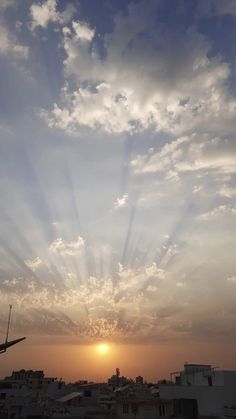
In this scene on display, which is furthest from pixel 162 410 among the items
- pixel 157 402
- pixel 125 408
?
pixel 125 408

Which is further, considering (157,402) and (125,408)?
(125,408)

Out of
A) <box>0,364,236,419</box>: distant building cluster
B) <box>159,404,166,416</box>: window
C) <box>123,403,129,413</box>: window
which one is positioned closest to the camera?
<box>0,364,236,419</box>: distant building cluster

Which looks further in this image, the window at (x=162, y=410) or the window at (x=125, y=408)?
the window at (x=125, y=408)

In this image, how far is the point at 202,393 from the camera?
5269 centimetres

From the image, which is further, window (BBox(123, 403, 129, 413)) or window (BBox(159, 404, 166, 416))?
window (BBox(123, 403, 129, 413))

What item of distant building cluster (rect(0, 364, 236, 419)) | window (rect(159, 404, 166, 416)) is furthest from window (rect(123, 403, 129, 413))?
window (rect(159, 404, 166, 416))

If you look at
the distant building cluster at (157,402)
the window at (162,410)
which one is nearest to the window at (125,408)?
the distant building cluster at (157,402)

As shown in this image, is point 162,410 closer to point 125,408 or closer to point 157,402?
point 157,402

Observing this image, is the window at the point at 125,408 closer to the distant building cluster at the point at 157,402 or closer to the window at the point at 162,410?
the distant building cluster at the point at 157,402

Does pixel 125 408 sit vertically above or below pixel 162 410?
above

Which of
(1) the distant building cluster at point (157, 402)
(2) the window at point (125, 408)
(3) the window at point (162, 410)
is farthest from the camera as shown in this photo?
(2) the window at point (125, 408)

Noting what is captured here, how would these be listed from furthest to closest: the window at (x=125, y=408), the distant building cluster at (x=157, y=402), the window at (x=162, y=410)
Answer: the window at (x=125, y=408) → the window at (x=162, y=410) → the distant building cluster at (x=157, y=402)

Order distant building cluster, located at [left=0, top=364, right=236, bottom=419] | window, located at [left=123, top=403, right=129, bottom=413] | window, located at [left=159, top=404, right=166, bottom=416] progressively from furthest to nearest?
window, located at [left=123, top=403, right=129, bottom=413], window, located at [left=159, top=404, right=166, bottom=416], distant building cluster, located at [left=0, top=364, right=236, bottom=419]

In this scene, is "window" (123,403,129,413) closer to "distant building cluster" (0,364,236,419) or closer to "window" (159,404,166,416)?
"distant building cluster" (0,364,236,419)
